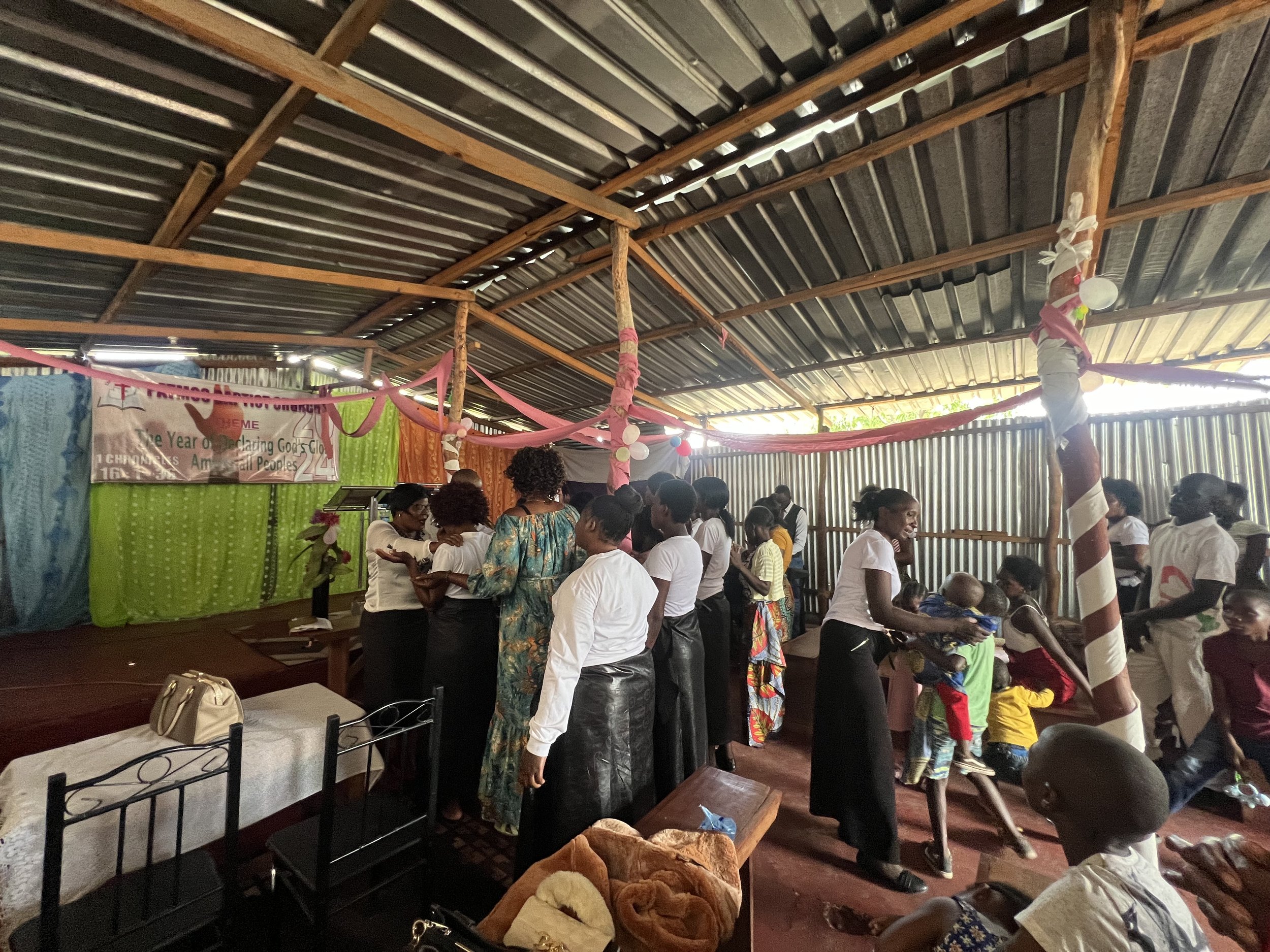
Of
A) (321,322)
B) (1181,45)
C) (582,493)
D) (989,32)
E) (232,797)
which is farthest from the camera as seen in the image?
(582,493)

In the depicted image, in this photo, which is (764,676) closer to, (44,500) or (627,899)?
(627,899)

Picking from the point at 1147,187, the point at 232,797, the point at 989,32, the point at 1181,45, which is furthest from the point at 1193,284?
the point at 232,797

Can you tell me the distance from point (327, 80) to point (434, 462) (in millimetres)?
7435

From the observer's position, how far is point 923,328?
4.76 metres

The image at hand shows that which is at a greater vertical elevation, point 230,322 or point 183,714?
point 230,322

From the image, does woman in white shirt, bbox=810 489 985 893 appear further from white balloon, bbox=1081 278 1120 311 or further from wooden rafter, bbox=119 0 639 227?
wooden rafter, bbox=119 0 639 227

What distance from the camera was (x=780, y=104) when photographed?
2.50m

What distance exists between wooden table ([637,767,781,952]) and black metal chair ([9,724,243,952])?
1300 mm

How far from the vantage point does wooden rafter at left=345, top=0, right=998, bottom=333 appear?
204 centimetres

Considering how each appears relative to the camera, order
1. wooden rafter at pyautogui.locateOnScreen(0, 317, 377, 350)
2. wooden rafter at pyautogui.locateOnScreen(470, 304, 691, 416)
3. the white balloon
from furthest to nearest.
Answer: wooden rafter at pyautogui.locateOnScreen(470, 304, 691, 416) → wooden rafter at pyautogui.locateOnScreen(0, 317, 377, 350) → the white balloon

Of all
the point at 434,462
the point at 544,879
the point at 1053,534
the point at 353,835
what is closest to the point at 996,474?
the point at 1053,534

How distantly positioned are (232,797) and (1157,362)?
7732mm

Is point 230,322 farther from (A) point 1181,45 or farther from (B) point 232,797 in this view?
(A) point 1181,45

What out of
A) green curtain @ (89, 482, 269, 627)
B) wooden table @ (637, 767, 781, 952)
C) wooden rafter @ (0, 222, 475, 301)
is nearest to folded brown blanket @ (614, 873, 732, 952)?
wooden table @ (637, 767, 781, 952)
